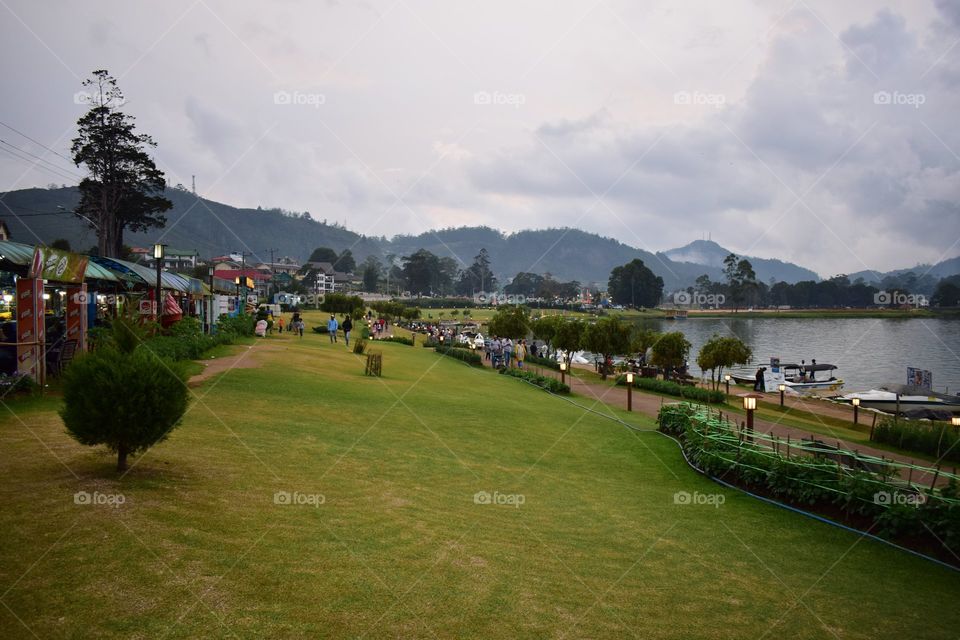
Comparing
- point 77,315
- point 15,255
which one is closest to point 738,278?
point 77,315

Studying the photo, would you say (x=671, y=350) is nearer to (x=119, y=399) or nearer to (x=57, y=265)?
(x=57, y=265)

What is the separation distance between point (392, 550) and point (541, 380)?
22.2 metres

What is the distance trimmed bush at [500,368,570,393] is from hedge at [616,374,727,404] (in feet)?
12.4

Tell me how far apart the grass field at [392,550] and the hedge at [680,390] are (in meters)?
17.0

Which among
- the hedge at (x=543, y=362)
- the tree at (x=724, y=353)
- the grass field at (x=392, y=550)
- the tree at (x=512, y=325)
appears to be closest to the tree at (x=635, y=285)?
the hedge at (x=543, y=362)

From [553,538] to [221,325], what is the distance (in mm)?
25174

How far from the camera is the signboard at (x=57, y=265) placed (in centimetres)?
1238

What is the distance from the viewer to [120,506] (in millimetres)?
6254

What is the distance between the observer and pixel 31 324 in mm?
12711

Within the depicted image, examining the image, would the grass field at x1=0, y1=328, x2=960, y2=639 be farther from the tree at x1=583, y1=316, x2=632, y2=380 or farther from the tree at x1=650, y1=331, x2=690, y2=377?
the tree at x1=583, y1=316, x2=632, y2=380

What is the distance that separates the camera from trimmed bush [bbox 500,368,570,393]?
1045 inches

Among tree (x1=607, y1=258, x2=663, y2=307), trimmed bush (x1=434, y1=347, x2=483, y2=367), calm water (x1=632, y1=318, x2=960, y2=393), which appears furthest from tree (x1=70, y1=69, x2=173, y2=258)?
tree (x1=607, y1=258, x2=663, y2=307)

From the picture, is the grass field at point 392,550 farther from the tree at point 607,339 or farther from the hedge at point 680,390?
the tree at point 607,339

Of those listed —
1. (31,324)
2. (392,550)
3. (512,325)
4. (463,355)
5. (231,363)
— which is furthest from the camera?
(512,325)
